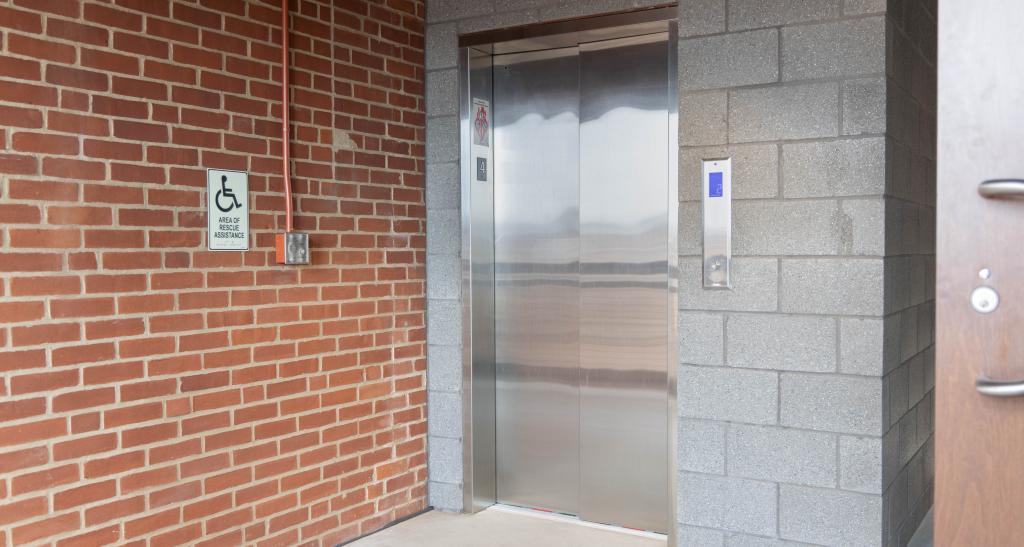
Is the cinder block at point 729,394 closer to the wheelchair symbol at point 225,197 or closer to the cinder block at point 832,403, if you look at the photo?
the cinder block at point 832,403

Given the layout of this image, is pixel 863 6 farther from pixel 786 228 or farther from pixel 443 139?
pixel 443 139

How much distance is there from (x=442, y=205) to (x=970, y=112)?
2.58m

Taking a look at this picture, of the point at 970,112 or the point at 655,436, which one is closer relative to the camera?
the point at 970,112

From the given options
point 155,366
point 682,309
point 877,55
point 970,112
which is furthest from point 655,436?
point 970,112

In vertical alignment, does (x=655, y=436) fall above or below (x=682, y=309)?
below

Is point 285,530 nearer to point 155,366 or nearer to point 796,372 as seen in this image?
point 155,366

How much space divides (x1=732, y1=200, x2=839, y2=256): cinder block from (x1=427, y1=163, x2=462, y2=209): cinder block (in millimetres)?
1291

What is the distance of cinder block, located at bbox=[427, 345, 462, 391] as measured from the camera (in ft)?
12.3

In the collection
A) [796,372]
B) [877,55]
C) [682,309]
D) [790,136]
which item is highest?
[877,55]

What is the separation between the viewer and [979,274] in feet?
4.59

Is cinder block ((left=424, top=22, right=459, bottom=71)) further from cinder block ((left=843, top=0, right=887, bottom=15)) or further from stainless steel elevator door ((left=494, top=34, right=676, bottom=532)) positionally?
cinder block ((left=843, top=0, right=887, bottom=15))

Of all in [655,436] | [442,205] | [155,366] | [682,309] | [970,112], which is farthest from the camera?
[442,205]

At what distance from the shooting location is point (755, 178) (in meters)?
2.89

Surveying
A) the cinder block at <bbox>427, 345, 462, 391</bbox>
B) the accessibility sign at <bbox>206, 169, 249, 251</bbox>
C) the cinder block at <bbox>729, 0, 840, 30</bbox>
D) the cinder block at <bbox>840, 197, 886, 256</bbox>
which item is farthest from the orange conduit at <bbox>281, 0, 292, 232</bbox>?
the cinder block at <bbox>840, 197, 886, 256</bbox>
